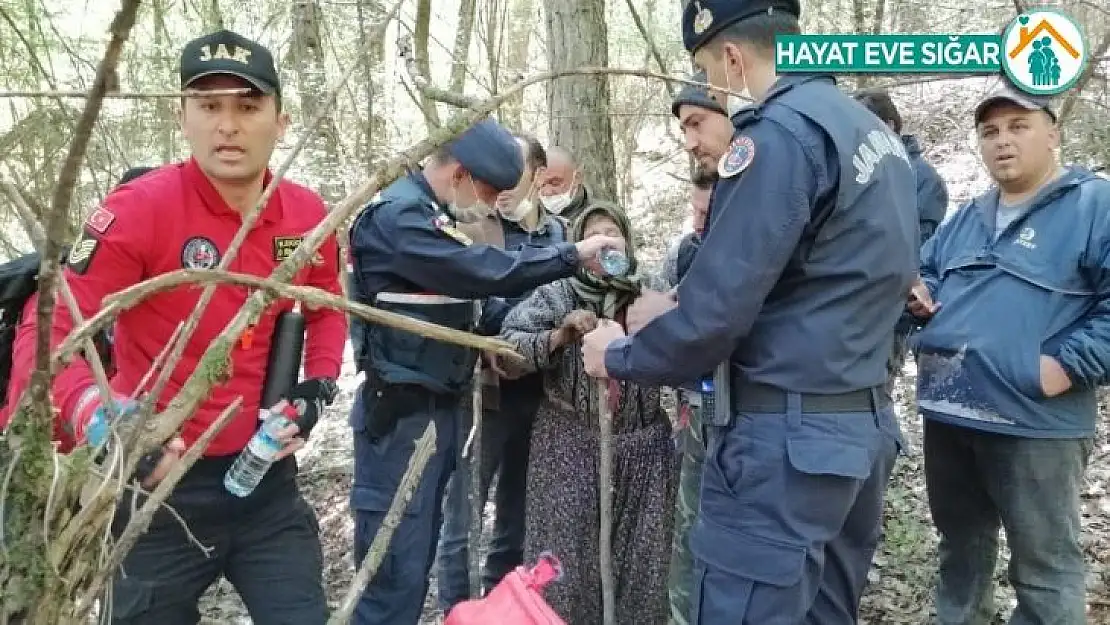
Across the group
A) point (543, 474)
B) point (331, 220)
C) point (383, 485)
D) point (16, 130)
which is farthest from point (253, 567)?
point (16, 130)

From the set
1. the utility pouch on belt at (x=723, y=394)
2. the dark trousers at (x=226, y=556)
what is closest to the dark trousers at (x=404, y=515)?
the dark trousers at (x=226, y=556)

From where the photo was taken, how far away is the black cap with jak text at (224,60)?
2.19 m

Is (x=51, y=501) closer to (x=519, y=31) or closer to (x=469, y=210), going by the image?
(x=469, y=210)

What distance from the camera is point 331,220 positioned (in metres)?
1.07

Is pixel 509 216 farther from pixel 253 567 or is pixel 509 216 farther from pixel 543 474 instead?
pixel 253 567

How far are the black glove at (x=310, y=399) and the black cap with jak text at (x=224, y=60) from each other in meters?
0.84

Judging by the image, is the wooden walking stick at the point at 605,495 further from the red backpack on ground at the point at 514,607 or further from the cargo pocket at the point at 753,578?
the red backpack on ground at the point at 514,607

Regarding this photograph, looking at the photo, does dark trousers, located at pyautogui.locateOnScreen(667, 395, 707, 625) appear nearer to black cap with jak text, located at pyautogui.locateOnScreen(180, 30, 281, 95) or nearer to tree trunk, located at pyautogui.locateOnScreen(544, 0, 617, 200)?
black cap with jak text, located at pyautogui.locateOnScreen(180, 30, 281, 95)

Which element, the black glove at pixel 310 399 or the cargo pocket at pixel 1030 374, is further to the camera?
the cargo pocket at pixel 1030 374

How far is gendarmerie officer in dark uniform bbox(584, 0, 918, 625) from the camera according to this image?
1992mm

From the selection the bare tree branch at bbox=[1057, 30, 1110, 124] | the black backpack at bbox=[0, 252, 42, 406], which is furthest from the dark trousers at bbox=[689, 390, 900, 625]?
the bare tree branch at bbox=[1057, 30, 1110, 124]

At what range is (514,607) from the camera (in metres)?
1.94

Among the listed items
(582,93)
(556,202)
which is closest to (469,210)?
(556,202)

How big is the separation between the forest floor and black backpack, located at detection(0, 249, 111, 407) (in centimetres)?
155
